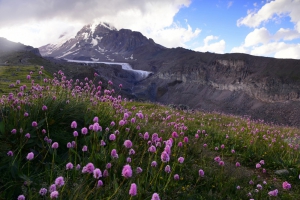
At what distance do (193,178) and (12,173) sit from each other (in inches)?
105

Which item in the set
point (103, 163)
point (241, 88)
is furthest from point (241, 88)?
point (103, 163)

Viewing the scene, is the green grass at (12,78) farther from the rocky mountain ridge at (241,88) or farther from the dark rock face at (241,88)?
the dark rock face at (241,88)

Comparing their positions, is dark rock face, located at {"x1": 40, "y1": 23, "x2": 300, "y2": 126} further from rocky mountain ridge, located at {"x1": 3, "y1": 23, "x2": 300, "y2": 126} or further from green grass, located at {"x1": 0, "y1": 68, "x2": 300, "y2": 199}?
green grass, located at {"x1": 0, "y1": 68, "x2": 300, "y2": 199}

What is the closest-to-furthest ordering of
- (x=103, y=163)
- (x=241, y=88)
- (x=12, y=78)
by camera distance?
1. (x=103, y=163)
2. (x=12, y=78)
3. (x=241, y=88)

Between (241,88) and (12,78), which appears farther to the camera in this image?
(241,88)

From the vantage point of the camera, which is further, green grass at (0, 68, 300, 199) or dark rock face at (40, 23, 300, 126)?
dark rock face at (40, 23, 300, 126)

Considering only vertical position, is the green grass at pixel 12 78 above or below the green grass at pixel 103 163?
below

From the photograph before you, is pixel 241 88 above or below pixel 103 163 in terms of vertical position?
below

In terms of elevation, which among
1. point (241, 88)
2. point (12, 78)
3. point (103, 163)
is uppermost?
point (103, 163)

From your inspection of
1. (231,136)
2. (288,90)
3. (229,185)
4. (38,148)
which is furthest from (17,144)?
(288,90)

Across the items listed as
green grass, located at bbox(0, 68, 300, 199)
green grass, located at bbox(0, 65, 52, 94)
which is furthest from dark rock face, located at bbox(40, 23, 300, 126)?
green grass, located at bbox(0, 68, 300, 199)

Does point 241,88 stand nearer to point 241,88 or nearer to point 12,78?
point 241,88

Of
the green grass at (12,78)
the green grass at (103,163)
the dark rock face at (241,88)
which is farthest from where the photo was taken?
the dark rock face at (241,88)

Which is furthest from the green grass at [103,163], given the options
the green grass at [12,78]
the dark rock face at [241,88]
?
the dark rock face at [241,88]
